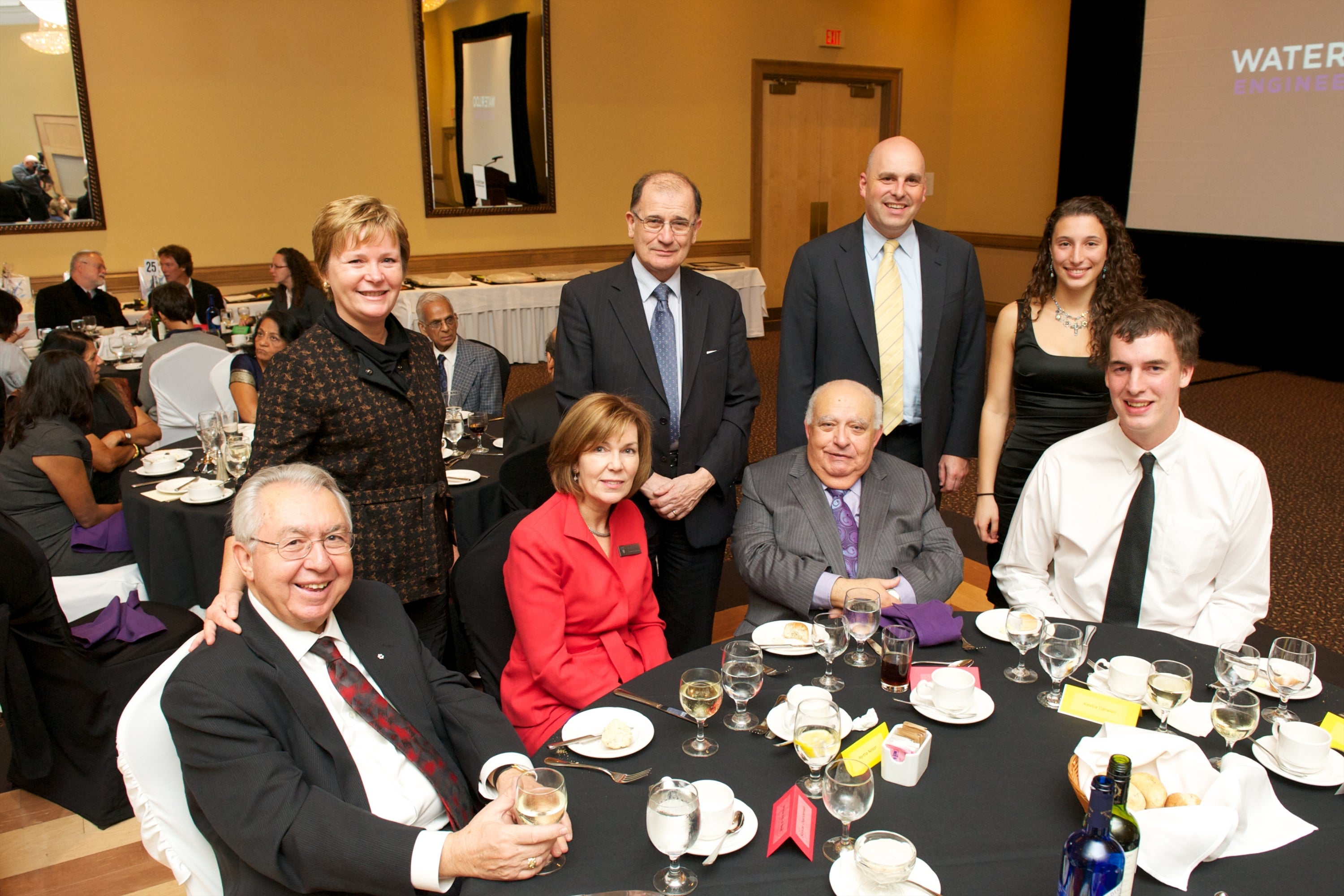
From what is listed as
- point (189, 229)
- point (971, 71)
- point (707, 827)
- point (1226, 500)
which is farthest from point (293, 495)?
point (971, 71)

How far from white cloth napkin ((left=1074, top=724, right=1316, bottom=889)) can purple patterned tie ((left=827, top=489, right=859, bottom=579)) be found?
0.93 metres

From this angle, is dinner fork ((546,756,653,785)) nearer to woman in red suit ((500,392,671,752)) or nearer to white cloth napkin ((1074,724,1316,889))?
woman in red suit ((500,392,671,752))

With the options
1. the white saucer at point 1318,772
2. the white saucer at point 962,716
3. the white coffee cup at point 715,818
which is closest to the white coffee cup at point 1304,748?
the white saucer at point 1318,772

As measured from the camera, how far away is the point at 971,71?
1088 centimetres

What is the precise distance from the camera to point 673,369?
9.04 ft

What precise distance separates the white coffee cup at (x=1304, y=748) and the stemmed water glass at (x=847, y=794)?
0.75 metres

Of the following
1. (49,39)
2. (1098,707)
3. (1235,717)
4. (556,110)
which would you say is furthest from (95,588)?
(556,110)

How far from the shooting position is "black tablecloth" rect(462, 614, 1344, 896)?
1327 mm

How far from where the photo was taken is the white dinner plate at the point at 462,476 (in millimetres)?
3383

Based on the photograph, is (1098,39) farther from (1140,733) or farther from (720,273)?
(1140,733)

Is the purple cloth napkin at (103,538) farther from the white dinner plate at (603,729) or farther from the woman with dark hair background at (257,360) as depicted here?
the white dinner plate at (603,729)

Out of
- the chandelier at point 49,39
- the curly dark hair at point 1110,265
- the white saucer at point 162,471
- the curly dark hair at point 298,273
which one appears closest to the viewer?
the curly dark hair at point 1110,265

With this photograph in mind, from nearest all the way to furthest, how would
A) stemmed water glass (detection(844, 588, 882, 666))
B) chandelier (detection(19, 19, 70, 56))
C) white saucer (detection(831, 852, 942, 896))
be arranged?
white saucer (detection(831, 852, 942, 896)) < stemmed water glass (detection(844, 588, 882, 666)) < chandelier (detection(19, 19, 70, 56))

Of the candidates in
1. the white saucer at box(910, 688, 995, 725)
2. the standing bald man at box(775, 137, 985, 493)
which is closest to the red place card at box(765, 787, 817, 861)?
the white saucer at box(910, 688, 995, 725)
